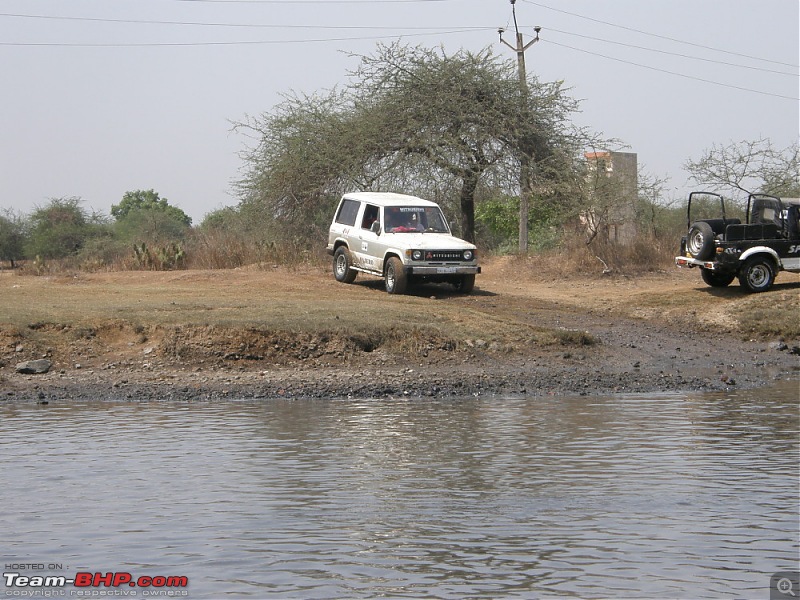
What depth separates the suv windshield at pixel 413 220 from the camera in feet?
69.4

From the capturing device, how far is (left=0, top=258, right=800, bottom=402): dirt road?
45.3ft

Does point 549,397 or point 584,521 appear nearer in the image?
point 584,521

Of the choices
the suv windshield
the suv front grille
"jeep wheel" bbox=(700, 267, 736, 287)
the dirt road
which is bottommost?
the dirt road

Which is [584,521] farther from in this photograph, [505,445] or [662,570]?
[505,445]

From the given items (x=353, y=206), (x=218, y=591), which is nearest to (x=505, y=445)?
(x=218, y=591)

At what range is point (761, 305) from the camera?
18703 millimetres

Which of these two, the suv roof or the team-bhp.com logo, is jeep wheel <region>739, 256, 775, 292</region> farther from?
the team-bhp.com logo

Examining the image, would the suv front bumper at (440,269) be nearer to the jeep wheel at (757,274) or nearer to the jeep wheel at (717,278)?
the jeep wheel at (717,278)

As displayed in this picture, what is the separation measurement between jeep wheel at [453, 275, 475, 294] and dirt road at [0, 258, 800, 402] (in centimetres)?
69

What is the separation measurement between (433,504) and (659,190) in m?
23.3

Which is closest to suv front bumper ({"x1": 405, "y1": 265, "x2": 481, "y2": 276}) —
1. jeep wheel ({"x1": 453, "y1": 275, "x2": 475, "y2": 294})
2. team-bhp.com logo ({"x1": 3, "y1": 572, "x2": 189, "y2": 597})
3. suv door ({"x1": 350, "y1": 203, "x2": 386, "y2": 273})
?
jeep wheel ({"x1": 453, "y1": 275, "x2": 475, "y2": 294})

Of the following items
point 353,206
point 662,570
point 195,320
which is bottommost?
point 662,570

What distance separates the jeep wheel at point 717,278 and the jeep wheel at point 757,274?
32.5 inches

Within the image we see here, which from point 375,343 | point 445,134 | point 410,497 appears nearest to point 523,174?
point 445,134
